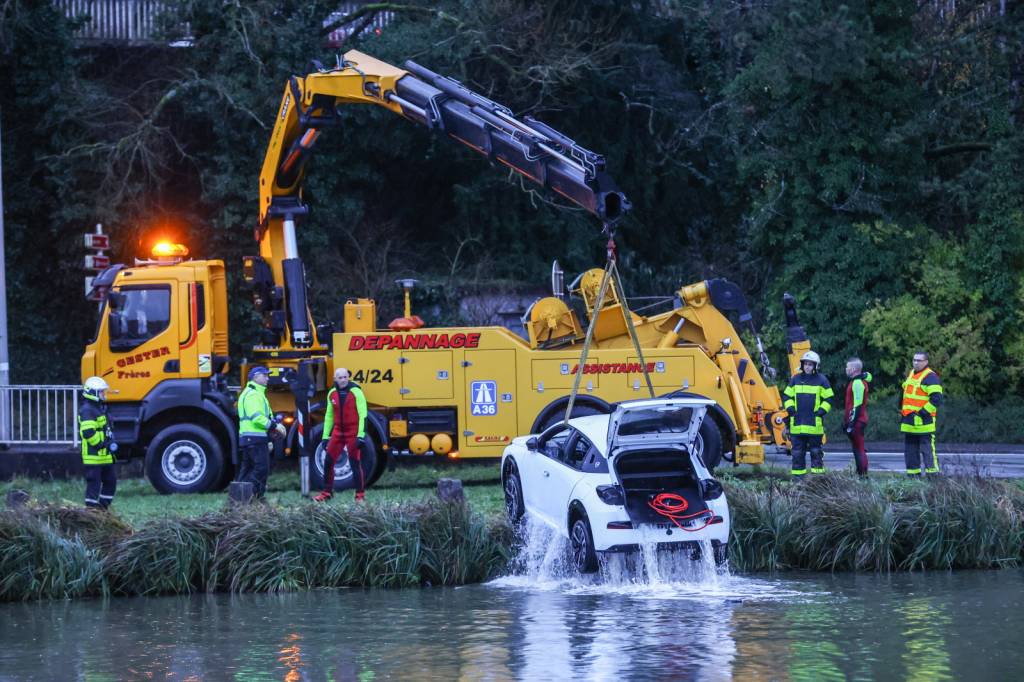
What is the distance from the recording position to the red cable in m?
14.3

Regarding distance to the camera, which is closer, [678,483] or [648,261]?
[678,483]

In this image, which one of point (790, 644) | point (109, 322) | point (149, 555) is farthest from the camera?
point (109, 322)

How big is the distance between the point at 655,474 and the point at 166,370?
9089 millimetres

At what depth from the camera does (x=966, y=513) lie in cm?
1555

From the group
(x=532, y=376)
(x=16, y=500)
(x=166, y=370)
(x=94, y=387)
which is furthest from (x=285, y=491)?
(x=16, y=500)

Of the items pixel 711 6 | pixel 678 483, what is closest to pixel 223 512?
pixel 678 483

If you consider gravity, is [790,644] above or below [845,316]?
below

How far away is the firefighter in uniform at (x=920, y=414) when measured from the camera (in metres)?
19.7

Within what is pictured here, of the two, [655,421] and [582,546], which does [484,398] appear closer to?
[655,421]

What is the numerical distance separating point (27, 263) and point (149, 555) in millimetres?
19658

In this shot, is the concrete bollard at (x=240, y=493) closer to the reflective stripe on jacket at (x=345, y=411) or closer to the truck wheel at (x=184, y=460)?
the reflective stripe on jacket at (x=345, y=411)

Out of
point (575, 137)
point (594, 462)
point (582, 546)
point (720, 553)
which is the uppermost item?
point (575, 137)

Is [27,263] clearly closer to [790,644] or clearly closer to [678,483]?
[678,483]

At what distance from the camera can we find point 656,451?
14844mm
